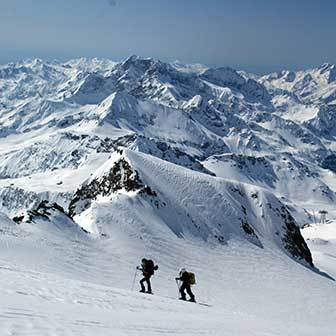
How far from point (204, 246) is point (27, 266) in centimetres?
2543

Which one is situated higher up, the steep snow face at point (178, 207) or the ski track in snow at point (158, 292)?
the steep snow face at point (178, 207)

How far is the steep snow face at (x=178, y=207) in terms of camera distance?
5481 cm

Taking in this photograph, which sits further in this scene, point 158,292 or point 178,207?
point 178,207

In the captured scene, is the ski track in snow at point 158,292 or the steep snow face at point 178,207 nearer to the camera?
the ski track in snow at point 158,292

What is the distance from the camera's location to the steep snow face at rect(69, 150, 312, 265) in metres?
54.8

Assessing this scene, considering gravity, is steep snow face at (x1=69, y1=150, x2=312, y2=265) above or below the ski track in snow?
above

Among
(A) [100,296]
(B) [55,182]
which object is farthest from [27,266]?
(B) [55,182]

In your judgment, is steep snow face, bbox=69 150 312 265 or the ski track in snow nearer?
the ski track in snow

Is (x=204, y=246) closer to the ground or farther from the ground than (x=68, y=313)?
farther from the ground

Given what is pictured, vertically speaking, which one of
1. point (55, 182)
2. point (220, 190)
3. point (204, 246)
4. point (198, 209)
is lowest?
point (204, 246)

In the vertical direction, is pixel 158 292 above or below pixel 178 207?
below

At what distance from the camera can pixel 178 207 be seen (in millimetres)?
61219

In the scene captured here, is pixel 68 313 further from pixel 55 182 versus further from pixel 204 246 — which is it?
pixel 55 182

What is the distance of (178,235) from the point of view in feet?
179
